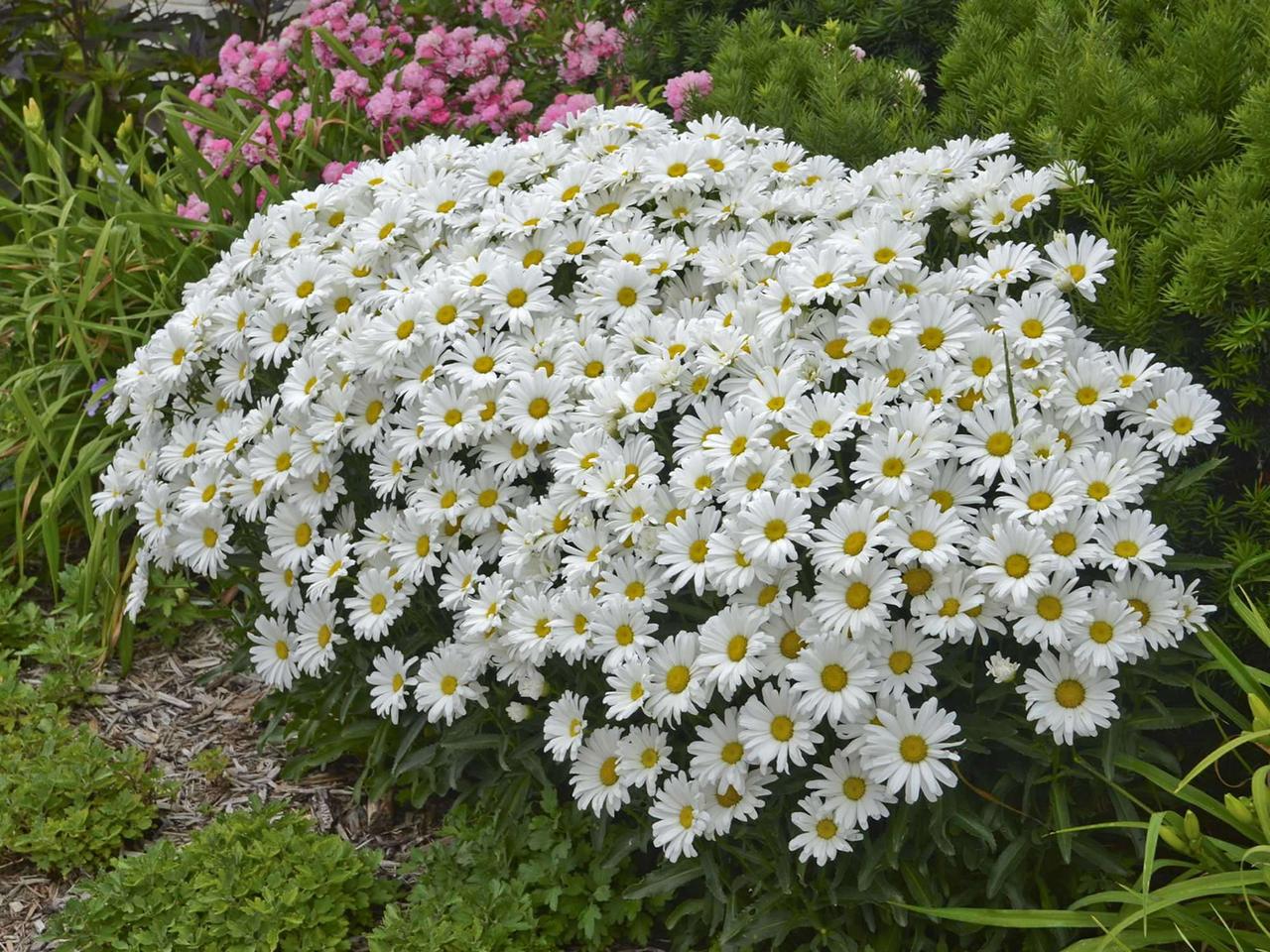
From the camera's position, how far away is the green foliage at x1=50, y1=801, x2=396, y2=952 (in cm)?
271

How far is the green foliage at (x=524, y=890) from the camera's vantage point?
8.81ft

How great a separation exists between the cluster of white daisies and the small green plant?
401 millimetres

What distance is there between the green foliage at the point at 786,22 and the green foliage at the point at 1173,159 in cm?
46

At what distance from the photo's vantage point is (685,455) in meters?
2.55

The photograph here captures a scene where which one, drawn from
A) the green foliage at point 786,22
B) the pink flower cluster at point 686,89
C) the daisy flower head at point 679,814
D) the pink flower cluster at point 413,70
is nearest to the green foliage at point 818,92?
the pink flower cluster at point 686,89

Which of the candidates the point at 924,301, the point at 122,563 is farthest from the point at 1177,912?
the point at 122,563

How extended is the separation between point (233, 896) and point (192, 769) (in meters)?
0.81

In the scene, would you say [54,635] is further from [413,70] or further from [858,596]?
[858,596]

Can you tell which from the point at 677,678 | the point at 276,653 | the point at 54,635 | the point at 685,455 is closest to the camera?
the point at 677,678

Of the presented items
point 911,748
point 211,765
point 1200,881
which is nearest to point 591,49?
point 211,765

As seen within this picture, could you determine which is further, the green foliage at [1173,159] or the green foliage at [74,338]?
the green foliage at [74,338]

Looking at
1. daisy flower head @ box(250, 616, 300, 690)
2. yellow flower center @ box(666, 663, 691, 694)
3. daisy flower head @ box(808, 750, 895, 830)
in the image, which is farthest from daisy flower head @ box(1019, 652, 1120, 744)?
daisy flower head @ box(250, 616, 300, 690)

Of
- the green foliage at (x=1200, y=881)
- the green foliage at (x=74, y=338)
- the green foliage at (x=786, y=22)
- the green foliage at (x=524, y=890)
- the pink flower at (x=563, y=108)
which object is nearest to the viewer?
the green foliage at (x=1200, y=881)

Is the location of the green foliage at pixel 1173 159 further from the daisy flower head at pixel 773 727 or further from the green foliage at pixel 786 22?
the daisy flower head at pixel 773 727
